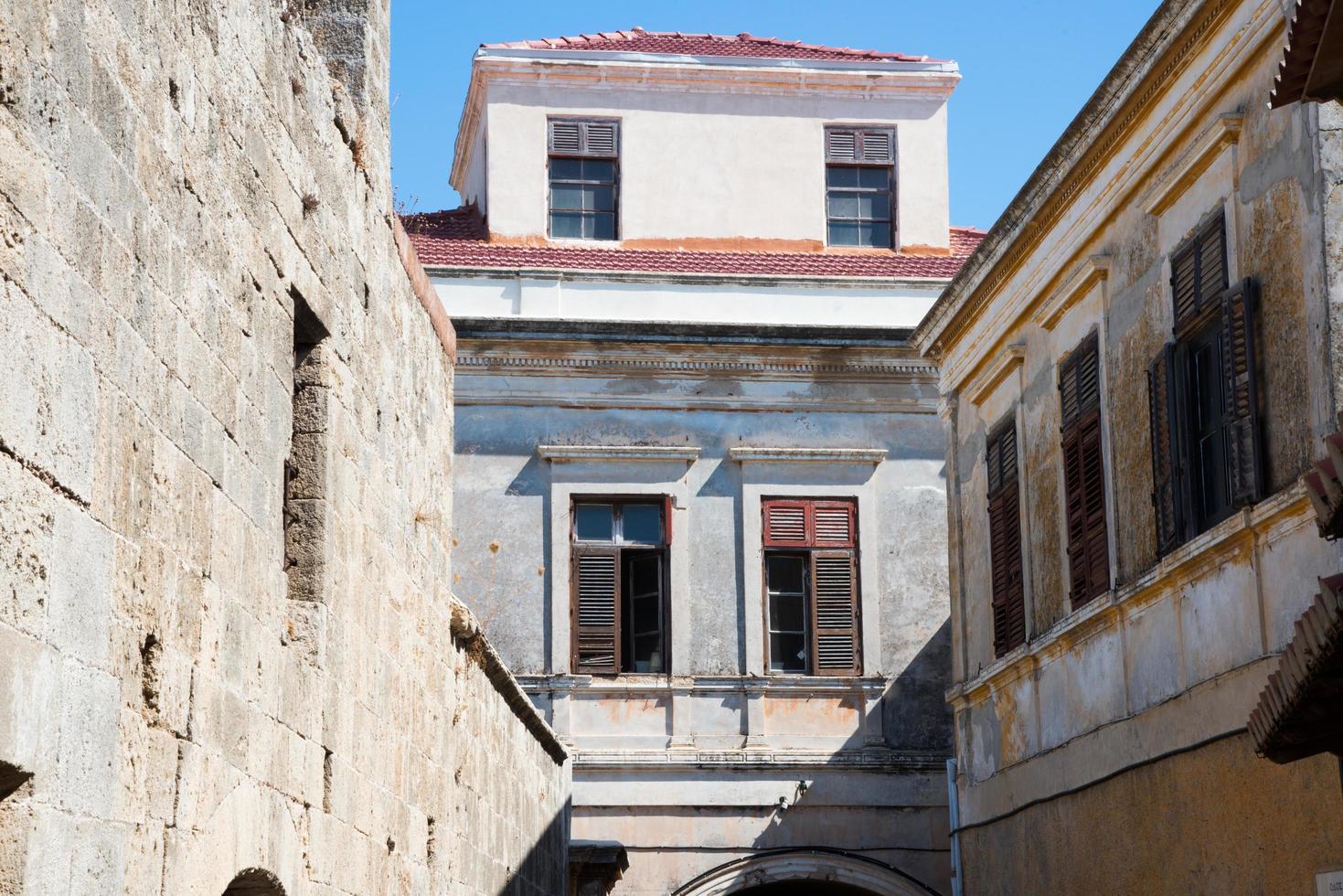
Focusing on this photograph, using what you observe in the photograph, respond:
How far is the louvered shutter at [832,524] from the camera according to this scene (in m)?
19.2

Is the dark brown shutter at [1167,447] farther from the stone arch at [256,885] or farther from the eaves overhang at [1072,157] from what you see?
the stone arch at [256,885]

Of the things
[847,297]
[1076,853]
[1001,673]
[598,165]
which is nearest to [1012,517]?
[1001,673]

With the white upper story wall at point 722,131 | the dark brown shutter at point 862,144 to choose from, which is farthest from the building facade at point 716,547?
the dark brown shutter at point 862,144

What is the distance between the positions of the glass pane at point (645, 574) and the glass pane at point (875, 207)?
5171 millimetres

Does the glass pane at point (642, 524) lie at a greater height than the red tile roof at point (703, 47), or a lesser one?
lesser

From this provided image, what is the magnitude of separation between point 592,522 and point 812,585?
88.3 inches

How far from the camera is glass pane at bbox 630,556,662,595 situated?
19.2m

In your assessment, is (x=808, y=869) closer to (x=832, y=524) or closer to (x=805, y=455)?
(x=832, y=524)

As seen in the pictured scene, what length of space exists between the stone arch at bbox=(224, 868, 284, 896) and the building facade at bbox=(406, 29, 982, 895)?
39.3ft

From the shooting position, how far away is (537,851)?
1465cm

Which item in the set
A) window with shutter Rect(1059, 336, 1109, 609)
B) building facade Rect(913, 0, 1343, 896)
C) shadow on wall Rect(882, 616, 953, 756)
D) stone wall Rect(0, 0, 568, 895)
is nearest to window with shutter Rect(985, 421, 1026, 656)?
building facade Rect(913, 0, 1343, 896)

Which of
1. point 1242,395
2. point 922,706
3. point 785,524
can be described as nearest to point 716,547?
point 785,524

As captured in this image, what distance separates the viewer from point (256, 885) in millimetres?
6473

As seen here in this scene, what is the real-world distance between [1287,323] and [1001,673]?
549 centimetres
